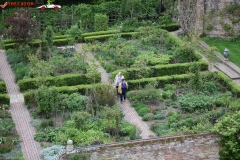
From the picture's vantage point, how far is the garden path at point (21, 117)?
1991 centimetres

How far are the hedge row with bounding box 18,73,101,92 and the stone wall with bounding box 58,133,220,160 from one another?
740cm

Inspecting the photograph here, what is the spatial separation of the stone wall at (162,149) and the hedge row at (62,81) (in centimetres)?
740

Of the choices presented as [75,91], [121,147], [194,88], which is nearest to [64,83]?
[75,91]

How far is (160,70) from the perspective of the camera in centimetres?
2677

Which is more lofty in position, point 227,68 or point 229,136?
point 227,68

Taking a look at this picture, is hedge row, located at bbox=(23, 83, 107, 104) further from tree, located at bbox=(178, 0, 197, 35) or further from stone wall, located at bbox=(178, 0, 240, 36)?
stone wall, located at bbox=(178, 0, 240, 36)

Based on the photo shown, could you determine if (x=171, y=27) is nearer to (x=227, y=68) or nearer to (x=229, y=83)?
(x=227, y=68)

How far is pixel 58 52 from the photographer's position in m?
29.4

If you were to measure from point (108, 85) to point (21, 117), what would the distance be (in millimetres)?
4240

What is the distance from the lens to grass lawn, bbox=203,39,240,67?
96.8 ft

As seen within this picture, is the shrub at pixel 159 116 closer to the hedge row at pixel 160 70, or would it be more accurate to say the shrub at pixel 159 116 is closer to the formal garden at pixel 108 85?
the formal garden at pixel 108 85

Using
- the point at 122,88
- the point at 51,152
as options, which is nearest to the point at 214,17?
the point at 122,88

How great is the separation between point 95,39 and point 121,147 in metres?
14.7

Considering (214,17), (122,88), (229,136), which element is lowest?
A: (229,136)
